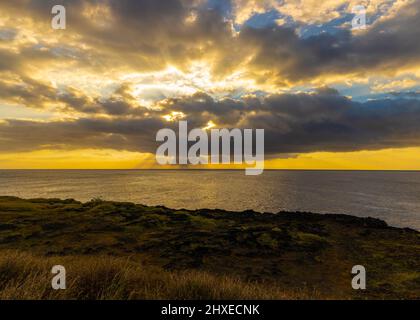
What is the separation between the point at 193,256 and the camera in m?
18.3

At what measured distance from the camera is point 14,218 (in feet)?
91.6

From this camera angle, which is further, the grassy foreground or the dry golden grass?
the grassy foreground

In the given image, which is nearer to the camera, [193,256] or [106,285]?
[106,285]

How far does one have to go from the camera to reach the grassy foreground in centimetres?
739

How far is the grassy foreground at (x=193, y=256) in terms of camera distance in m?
7.39

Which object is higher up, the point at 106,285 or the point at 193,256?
the point at 106,285

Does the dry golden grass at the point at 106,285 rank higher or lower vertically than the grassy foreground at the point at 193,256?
higher

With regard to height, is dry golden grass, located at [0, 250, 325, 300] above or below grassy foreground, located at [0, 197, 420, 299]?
above

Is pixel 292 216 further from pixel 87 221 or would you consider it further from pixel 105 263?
pixel 105 263

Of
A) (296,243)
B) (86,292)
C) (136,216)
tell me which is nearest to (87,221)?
(136,216)

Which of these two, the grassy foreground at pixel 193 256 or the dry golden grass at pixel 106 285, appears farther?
the grassy foreground at pixel 193 256
